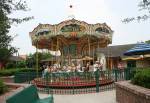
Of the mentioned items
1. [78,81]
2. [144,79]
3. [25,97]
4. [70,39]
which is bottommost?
[78,81]

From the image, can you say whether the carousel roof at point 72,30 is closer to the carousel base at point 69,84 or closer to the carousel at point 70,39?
the carousel at point 70,39

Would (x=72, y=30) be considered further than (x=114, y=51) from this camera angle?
No

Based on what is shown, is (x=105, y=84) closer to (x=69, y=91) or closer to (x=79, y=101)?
(x=69, y=91)

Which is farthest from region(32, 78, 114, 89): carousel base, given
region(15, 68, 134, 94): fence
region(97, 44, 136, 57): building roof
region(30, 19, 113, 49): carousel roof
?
region(97, 44, 136, 57): building roof

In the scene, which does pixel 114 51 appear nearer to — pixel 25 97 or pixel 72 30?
pixel 72 30

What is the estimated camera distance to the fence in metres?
17.7

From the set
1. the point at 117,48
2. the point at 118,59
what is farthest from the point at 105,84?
the point at 117,48

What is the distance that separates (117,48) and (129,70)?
43.6 meters

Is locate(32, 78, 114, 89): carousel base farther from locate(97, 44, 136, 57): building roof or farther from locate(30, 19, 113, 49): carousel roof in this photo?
locate(97, 44, 136, 57): building roof

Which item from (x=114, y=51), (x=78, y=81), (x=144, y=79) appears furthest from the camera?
(x=114, y=51)

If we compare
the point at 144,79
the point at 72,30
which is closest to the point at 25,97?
the point at 144,79

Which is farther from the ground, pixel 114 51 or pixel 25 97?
pixel 114 51

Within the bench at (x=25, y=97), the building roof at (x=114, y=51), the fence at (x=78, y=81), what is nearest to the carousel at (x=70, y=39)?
the fence at (x=78, y=81)

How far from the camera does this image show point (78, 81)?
60.7 ft
